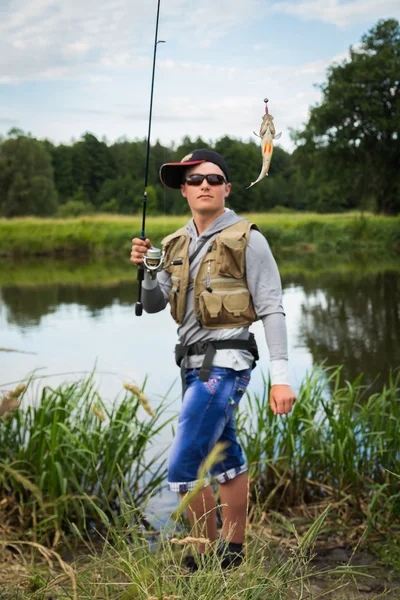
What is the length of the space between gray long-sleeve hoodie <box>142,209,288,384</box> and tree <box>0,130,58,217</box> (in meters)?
29.3

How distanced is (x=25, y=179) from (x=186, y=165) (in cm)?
3133

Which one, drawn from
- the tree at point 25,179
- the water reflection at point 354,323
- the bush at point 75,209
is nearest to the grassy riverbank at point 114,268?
the bush at point 75,209

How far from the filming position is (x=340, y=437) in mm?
4121

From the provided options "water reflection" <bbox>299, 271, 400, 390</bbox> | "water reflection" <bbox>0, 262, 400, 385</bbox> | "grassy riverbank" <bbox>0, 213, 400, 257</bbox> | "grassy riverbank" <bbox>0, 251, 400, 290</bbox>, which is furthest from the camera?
"grassy riverbank" <bbox>0, 213, 400, 257</bbox>

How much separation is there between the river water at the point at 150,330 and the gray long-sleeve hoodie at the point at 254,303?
1.55m

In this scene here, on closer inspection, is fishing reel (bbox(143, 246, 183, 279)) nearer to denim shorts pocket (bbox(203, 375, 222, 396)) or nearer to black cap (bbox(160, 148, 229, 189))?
black cap (bbox(160, 148, 229, 189))

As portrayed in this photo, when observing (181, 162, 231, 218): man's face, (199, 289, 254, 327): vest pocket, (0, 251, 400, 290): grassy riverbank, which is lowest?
(0, 251, 400, 290): grassy riverbank

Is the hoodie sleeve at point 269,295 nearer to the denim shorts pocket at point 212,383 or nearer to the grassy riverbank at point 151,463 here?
the denim shorts pocket at point 212,383

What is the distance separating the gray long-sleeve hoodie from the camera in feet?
9.90

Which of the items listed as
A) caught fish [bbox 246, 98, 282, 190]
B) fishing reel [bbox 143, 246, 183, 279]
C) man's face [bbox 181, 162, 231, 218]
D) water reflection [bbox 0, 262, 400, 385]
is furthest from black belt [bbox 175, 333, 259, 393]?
water reflection [bbox 0, 262, 400, 385]

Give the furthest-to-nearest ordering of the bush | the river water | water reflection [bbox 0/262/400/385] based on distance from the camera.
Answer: the bush < water reflection [bbox 0/262/400/385] < the river water

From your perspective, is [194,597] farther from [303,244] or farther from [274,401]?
[303,244]

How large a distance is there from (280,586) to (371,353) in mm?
8610

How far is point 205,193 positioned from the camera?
120 inches
